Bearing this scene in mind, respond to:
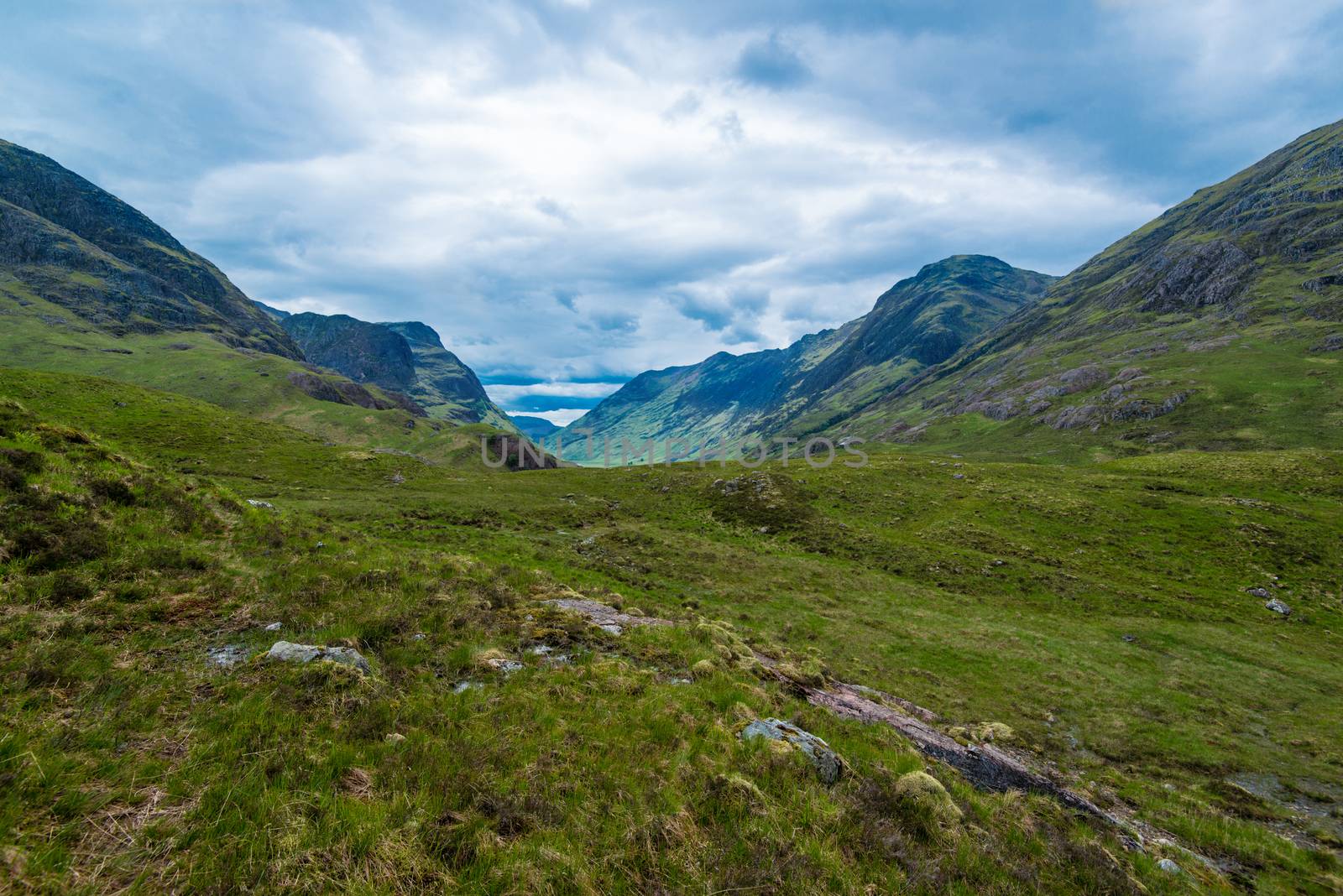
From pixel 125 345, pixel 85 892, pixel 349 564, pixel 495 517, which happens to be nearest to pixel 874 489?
pixel 495 517

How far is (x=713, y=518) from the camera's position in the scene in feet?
168

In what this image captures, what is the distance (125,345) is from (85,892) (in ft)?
849

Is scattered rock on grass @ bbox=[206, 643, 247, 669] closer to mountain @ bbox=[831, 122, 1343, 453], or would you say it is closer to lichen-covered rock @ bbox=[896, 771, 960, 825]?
lichen-covered rock @ bbox=[896, 771, 960, 825]

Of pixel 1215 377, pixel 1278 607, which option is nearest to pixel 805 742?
pixel 1278 607

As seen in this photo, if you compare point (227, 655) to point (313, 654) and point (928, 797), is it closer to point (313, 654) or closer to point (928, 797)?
point (313, 654)

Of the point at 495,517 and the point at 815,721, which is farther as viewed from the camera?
the point at 495,517

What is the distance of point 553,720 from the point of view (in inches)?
336

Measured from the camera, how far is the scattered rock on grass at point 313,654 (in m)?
8.59

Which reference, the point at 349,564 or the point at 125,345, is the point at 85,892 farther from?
the point at 125,345

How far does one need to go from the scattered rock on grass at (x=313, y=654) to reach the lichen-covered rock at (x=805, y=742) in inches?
295

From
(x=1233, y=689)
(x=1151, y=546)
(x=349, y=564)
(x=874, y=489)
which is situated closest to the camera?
(x=349, y=564)

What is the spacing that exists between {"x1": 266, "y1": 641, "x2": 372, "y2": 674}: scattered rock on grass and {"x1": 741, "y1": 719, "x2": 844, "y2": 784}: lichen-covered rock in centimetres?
751

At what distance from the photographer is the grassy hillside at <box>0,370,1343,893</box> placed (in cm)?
512

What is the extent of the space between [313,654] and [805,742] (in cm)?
950
